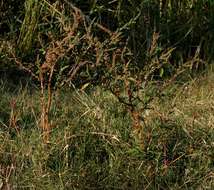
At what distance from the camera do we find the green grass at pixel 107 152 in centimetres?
329

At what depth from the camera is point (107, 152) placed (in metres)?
3.50

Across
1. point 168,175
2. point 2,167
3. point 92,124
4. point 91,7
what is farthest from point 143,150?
point 91,7

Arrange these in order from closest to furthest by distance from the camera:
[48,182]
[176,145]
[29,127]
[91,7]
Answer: [48,182]
[176,145]
[29,127]
[91,7]

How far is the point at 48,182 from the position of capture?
3219 mm

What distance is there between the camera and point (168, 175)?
3.35 meters

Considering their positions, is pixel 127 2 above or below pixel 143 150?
above

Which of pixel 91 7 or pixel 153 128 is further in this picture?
Result: pixel 91 7

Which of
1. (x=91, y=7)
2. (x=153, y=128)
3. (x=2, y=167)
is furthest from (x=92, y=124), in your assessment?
(x=91, y=7)

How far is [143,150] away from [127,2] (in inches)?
82.2

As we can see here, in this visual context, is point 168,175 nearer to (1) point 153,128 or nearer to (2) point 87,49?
(1) point 153,128

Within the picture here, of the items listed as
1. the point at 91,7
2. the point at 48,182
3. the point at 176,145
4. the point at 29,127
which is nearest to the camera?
the point at 48,182

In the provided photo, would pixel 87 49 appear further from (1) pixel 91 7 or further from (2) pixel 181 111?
(1) pixel 91 7

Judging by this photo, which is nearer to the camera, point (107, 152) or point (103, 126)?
point (107, 152)

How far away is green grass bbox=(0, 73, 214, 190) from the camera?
3293 mm
